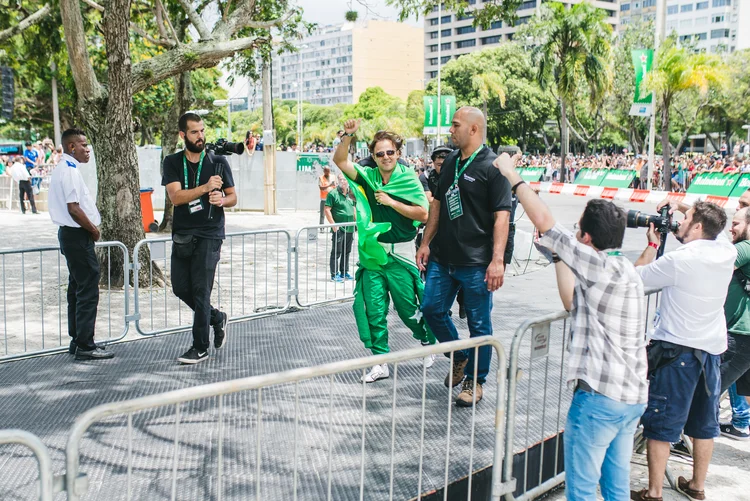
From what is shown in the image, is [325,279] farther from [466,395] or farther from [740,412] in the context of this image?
[740,412]

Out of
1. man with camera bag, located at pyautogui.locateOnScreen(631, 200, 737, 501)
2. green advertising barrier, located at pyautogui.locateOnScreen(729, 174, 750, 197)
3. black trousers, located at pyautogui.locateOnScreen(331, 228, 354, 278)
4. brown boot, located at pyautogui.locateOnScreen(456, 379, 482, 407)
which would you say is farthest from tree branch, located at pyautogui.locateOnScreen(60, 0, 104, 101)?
green advertising barrier, located at pyautogui.locateOnScreen(729, 174, 750, 197)

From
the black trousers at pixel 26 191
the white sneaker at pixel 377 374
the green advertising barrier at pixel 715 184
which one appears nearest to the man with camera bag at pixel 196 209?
the white sneaker at pixel 377 374

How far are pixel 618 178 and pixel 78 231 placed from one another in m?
26.2

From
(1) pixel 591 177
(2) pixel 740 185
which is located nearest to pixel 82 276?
(2) pixel 740 185

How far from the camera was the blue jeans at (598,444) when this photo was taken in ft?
10.4

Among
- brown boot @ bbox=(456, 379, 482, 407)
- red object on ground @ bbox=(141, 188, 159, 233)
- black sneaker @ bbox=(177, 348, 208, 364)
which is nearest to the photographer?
brown boot @ bbox=(456, 379, 482, 407)

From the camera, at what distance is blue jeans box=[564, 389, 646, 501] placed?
3.18 m

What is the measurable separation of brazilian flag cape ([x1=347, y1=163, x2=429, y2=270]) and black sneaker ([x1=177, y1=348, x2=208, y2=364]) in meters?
1.63

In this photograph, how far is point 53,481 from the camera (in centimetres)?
213

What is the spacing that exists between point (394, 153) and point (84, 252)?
257 cm

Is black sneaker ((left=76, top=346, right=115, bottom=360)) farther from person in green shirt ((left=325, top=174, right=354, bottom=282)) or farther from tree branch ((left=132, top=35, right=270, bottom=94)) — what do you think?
tree branch ((left=132, top=35, right=270, bottom=94))

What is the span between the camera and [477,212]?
4625 mm

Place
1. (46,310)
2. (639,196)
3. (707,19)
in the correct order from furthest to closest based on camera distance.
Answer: (707,19)
(639,196)
(46,310)

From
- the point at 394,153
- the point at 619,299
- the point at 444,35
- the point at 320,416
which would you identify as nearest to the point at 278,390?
the point at 320,416
